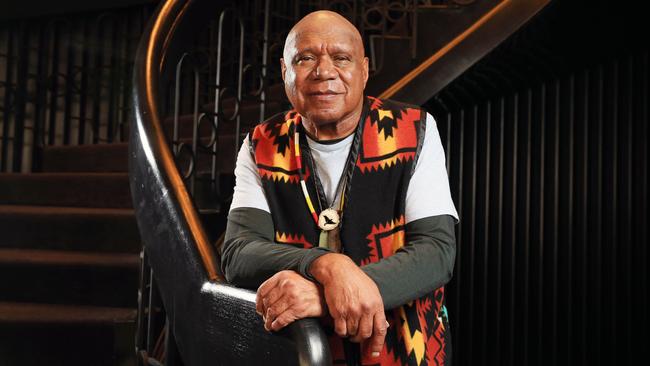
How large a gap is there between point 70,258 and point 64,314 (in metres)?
0.28

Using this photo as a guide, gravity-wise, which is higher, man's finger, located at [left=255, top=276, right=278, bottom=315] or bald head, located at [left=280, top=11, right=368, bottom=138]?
bald head, located at [left=280, top=11, right=368, bottom=138]

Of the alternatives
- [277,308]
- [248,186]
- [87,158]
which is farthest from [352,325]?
[87,158]

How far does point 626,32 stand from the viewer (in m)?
2.85

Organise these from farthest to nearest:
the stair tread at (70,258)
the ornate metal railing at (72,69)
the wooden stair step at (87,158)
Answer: the ornate metal railing at (72,69)
the wooden stair step at (87,158)
the stair tread at (70,258)

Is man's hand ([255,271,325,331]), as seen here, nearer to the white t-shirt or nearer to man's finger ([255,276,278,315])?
man's finger ([255,276,278,315])

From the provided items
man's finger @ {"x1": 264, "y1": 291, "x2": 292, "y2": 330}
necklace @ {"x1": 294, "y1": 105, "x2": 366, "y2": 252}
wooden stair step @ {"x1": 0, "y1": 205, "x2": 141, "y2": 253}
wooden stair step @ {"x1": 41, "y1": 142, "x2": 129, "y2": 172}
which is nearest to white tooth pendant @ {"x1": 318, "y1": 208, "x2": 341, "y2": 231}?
necklace @ {"x1": 294, "y1": 105, "x2": 366, "y2": 252}

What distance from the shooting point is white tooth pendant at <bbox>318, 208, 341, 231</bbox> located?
1.23 meters

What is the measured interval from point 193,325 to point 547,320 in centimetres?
214

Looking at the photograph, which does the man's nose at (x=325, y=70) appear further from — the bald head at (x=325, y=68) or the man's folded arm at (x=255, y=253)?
the man's folded arm at (x=255, y=253)

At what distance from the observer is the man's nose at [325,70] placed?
1.21m

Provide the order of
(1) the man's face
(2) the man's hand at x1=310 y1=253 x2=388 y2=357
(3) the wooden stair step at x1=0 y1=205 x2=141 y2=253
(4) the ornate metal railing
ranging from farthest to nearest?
(4) the ornate metal railing → (3) the wooden stair step at x1=0 y1=205 x2=141 y2=253 → (1) the man's face → (2) the man's hand at x1=310 y1=253 x2=388 y2=357

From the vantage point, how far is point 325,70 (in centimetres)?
121

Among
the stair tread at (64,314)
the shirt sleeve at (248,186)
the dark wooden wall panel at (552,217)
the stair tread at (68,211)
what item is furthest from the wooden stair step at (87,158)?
the shirt sleeve at (248,186)

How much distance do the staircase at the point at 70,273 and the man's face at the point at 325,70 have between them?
51.8 inches
